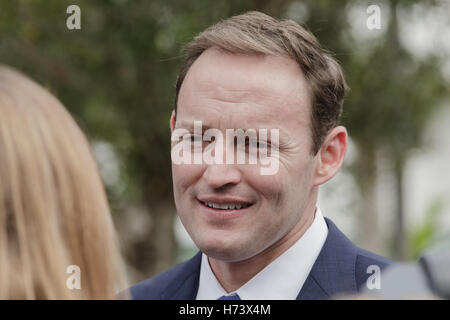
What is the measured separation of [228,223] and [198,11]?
3.88 m

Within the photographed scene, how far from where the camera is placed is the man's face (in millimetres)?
2410

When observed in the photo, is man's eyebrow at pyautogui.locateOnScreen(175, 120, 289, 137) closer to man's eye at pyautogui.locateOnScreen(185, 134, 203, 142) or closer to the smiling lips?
man's eye at pyautogui.locateOnScreen(185, 134, 203, 142)

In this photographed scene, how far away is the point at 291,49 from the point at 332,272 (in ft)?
2.78

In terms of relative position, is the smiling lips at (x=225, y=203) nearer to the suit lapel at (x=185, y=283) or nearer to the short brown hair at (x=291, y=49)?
the short brown hair at (x=291, y=49)

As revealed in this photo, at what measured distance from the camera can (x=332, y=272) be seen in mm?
2473

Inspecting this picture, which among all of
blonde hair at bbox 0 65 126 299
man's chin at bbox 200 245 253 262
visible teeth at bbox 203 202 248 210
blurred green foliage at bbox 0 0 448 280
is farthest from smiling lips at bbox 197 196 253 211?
blurred green foliage at bbox 0 0 448 280

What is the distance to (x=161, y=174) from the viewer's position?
8398 mm

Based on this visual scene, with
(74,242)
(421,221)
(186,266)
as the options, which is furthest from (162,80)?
(421,221)

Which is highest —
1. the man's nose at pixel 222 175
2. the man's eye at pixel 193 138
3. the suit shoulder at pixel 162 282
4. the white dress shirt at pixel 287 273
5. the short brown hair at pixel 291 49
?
the short brown hair at pixel 291 49

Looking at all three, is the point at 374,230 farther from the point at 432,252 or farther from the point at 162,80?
the point at 432,252

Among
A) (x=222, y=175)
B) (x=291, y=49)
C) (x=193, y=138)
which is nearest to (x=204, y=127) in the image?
(x=193, y=138)

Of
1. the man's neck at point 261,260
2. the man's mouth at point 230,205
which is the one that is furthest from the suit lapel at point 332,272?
the man's mouth at point 230,205

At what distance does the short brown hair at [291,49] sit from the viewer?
2488 millimetres

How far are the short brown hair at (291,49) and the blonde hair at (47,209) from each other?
88 centimetres
